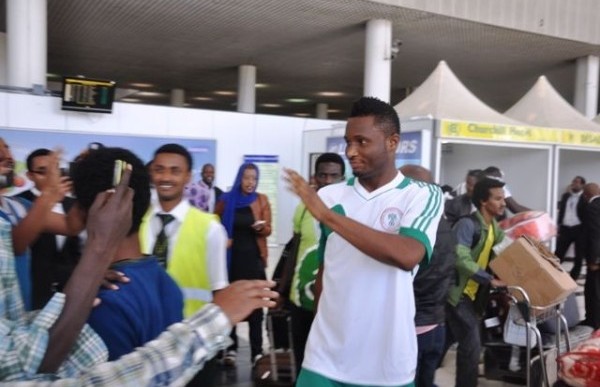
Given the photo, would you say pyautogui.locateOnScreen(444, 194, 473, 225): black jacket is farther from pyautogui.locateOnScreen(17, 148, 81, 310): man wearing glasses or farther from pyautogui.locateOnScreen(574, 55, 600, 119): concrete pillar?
pyautogui.locateOnScreen(574, 55, 600, 119): concrete pillar

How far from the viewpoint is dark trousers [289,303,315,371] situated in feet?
13.0

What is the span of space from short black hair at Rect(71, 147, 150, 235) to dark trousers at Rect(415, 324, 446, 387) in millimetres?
2210

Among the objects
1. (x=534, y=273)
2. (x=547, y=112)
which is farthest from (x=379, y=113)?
(x=547, y=112)

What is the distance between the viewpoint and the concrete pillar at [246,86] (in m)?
17.2

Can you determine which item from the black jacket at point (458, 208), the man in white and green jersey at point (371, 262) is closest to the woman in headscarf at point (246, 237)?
the black jacket at point (458, 208)

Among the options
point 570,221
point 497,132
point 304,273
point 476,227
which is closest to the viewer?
point 304,273

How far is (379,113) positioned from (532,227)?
3.64 meters

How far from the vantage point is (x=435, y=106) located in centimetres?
805

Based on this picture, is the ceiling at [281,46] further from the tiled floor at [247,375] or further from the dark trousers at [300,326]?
the dark trousers at [300,326]

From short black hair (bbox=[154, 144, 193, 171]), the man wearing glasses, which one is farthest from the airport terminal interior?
short black hair (bbox=[154, 144, 193, 171])

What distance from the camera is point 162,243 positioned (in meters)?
2.69

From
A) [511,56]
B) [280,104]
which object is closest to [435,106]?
[511,56]

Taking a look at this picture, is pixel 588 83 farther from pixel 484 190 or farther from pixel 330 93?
pixel 484 190

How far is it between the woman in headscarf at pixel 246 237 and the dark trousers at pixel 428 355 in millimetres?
1977
